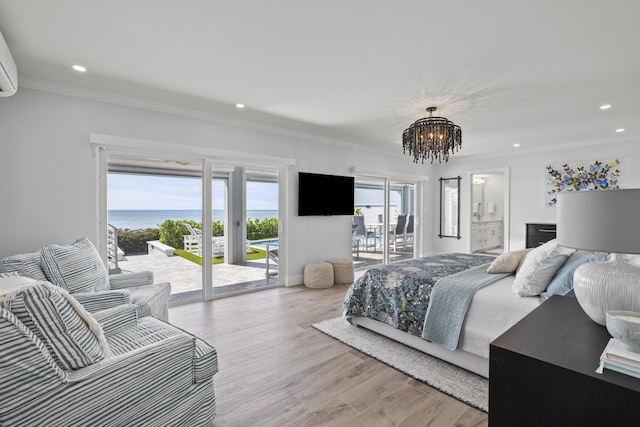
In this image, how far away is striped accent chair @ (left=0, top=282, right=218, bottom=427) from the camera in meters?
1.05

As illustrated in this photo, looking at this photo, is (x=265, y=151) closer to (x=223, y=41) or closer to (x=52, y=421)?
(x=223, y=41)

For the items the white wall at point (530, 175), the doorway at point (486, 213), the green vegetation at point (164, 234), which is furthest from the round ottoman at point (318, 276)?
the doorway at point (486, 213)

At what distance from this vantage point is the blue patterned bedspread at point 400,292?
2.47 meters

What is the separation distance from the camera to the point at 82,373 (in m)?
1.20

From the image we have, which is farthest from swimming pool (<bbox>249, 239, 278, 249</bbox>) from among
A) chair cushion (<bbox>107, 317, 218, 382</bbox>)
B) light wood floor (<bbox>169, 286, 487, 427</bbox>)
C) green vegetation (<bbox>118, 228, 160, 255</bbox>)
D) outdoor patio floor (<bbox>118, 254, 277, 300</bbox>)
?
chair cushion (<bbox>107, 317, 218, 382</bbox>)

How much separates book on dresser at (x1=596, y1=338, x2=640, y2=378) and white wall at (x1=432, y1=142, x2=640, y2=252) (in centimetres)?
541

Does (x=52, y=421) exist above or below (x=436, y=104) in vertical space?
below

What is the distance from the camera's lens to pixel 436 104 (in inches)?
135

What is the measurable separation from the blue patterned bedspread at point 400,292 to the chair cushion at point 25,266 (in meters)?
2.51

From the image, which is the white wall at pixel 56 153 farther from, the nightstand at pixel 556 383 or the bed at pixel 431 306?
the nightstand at pixel 556 383

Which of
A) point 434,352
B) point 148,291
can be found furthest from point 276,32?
point 434,352

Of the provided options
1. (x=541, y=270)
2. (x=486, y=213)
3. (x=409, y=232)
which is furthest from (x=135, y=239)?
(x=486, y=213)

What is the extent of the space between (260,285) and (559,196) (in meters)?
3.88

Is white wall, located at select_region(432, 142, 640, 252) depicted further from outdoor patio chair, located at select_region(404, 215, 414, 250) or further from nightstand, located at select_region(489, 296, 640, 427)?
nightstand, located at select_region(489, 296, 640, 427)
